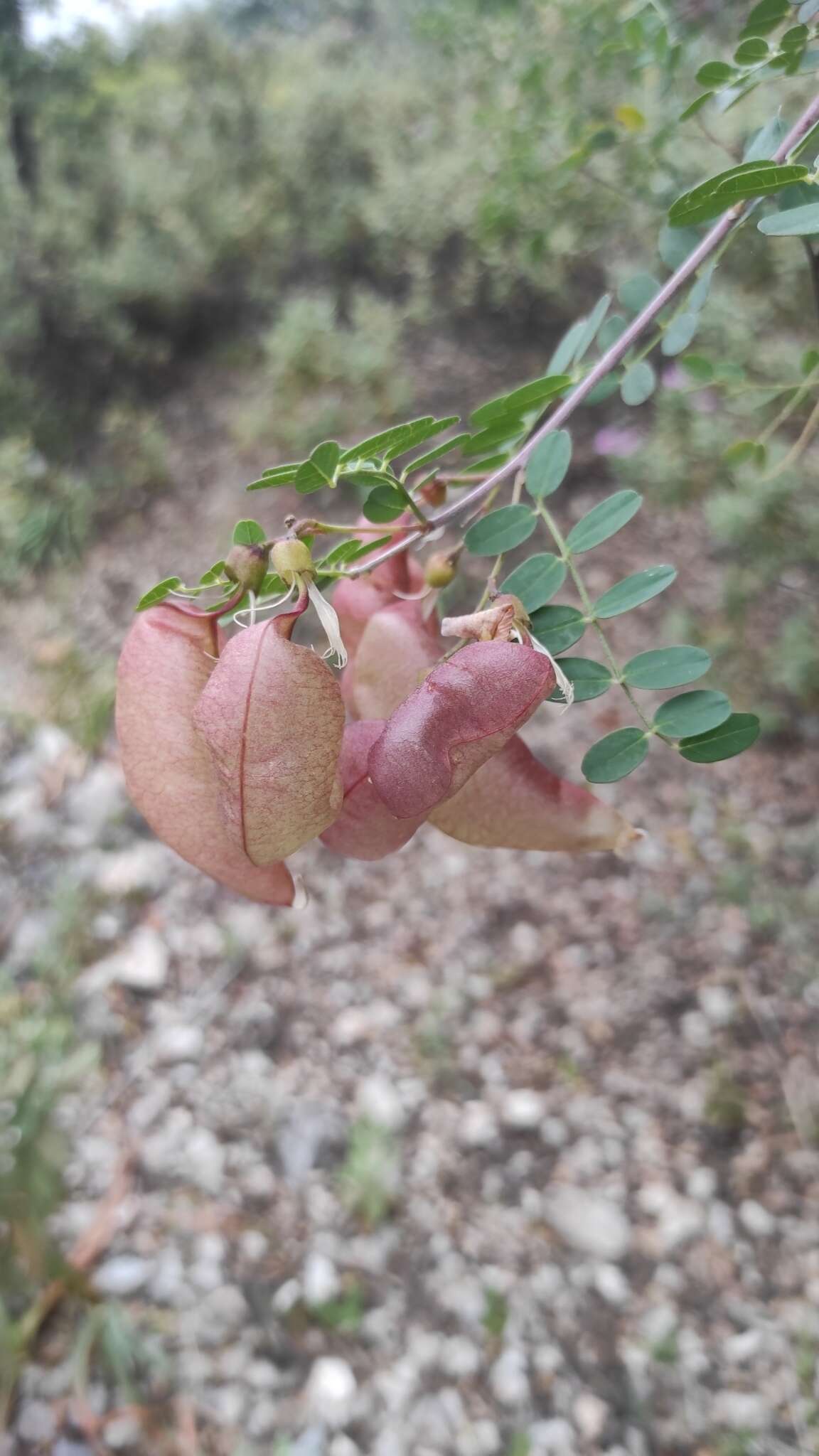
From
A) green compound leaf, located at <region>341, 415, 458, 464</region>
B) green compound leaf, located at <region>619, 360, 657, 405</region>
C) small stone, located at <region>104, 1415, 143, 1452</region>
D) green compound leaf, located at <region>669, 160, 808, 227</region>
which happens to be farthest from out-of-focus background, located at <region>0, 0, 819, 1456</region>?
green compound leaf, located at <region>341, 415, 458, 464</region>

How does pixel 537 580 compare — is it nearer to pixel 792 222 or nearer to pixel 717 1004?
pixel 792 222

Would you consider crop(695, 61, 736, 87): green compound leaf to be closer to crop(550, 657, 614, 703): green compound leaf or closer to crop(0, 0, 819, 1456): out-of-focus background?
crop(0, 0, 819, 1456): out-of-focus background

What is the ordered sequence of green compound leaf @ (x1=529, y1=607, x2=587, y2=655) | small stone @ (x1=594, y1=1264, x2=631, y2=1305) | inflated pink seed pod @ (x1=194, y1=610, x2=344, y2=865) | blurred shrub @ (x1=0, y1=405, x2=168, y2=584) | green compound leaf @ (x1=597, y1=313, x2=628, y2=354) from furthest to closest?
1. blurred shrub @ (x1=0, y1=405, x2=168, y2=584)
2. small stone @ (x1=594, y1=1264, x2=631, y2=1305)
3. green compound leaf @ (x1=597, y1=313, x2=628, y2=354)
4. green compound leaf @ (x1=529, y1=607, x2=587, y2=655)
5. inflated pink seed pod @ (x1=194, y1=610, x2=344, y2=865)

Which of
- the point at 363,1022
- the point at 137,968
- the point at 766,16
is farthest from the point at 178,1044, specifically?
the point at 766,16

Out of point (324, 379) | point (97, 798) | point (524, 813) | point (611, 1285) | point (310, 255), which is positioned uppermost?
point (524, 813)

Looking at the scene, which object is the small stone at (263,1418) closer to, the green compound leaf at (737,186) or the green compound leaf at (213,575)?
the green compound leaf at (213,575)

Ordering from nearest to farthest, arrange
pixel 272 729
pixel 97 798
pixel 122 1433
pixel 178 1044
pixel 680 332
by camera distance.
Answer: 1. pixel 272 729
2. pixel 680 332
3. pixel 122 1433
4. pixel 178 1044
5. pixel 97 798
